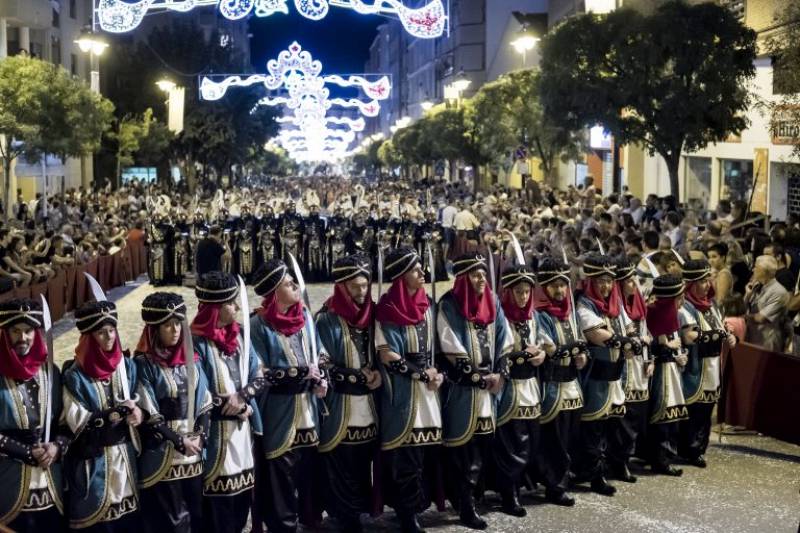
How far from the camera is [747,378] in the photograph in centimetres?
1094

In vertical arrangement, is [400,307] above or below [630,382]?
above

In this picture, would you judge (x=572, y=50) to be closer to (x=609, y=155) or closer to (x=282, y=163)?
(x=609, y=155)

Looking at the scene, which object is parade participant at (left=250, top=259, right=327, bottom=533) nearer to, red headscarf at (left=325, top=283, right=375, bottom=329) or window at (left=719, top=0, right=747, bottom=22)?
red headscarf at (left=325, top=283, right=375, bottom=329)

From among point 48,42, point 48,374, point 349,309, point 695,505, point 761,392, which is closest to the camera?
Result: point 48,374

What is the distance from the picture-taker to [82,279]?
20.7 m

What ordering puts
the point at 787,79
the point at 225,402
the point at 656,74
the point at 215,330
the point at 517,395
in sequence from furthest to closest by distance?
the point at 656,74 < the point at 787,79 < the point at 517,395 < the point at 215,330 < the point at 225,402

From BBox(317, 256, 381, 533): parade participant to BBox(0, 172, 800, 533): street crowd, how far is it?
2cm

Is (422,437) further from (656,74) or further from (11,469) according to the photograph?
(656,74)

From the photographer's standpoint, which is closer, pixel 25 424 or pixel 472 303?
pixel 25 424

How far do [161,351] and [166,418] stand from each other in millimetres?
388

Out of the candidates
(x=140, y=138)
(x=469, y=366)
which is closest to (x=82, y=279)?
(x=469, y=366)

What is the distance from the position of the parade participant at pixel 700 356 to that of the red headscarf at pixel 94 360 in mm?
5083

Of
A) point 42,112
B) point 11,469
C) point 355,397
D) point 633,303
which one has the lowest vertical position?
point 11,469

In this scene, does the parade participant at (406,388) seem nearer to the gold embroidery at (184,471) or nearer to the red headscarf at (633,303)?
the gold embroidery at (184,471)
